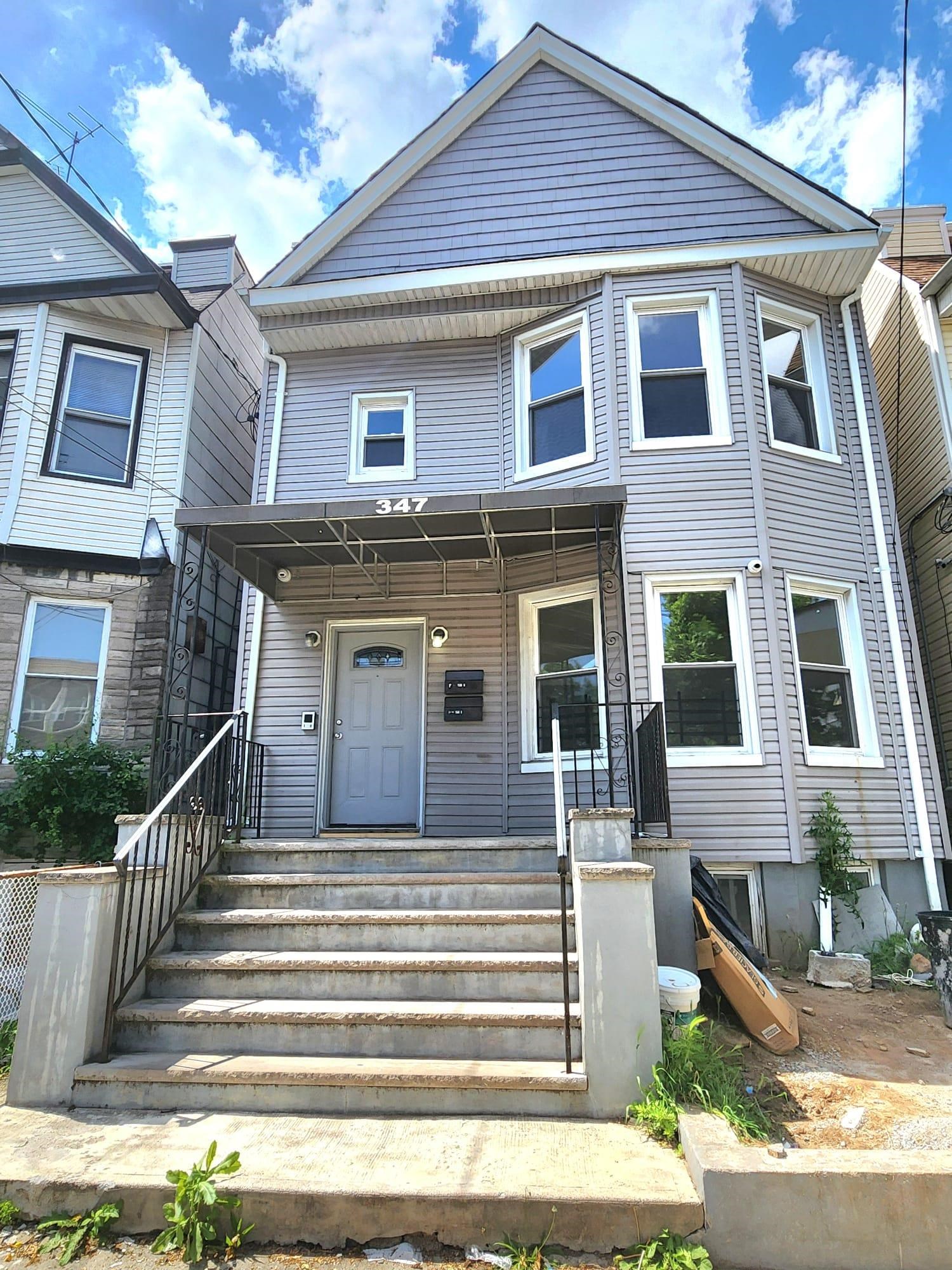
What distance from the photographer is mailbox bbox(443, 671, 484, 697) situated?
23.5 ft

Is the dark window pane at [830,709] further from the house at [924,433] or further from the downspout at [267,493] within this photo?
the downspout at [267,493]

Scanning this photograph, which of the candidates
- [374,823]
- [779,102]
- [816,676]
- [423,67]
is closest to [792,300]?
[779,102]

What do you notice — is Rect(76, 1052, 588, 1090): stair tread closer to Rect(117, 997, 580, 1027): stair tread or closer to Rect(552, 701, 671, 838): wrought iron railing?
Rect(117, 997, 580, 1027): stair tread

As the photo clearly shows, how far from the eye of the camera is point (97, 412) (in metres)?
8.45

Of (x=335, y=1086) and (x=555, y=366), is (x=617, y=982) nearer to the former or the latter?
(x=335, y=1086)

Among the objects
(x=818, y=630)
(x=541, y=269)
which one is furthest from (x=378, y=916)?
(x=541, y=269)

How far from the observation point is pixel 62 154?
30.0ft

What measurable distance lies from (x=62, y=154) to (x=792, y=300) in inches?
346

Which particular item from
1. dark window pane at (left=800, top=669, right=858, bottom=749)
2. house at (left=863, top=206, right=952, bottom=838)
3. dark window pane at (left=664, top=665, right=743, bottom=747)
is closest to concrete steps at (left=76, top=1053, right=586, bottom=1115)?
dark window pane at (left=664, top=665, right=743, bottom=747)

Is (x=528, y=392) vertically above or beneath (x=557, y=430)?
above

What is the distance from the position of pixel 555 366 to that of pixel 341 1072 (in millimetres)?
6592

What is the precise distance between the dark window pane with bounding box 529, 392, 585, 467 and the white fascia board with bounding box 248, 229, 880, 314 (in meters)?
1.26

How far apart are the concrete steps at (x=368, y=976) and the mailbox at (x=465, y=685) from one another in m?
3.11

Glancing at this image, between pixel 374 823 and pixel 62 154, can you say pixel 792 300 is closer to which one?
pixel 374 823
